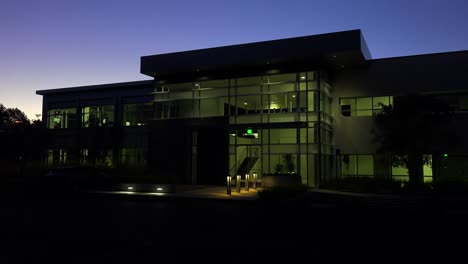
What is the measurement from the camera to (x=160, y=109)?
29.9 metres

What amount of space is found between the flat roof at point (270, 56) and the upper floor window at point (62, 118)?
1758cm

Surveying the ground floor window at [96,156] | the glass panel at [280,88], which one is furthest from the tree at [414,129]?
the ground floor window at [96,156]

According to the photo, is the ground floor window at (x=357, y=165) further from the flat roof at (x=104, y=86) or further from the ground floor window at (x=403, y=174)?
the flat roof at (x=104, y=86)

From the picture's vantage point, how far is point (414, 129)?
2158cm

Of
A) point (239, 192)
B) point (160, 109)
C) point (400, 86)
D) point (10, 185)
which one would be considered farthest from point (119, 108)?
point (400, 86)

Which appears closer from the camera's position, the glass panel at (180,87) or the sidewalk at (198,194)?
the sidewalk at (198,194)

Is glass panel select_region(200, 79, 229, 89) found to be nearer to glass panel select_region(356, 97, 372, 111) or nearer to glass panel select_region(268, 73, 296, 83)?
glass panel select_region(268, 73, 296, 83)

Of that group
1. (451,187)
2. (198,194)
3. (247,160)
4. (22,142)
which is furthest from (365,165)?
(22,142)

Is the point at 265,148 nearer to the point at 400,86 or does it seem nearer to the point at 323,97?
the point at 323,97

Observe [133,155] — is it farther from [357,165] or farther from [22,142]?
[357,165]

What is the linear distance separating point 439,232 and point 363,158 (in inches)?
685

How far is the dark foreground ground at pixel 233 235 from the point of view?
7730mm

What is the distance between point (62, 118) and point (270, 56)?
2759cm

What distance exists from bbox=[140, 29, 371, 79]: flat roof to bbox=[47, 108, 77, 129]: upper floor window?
57.7 ft
